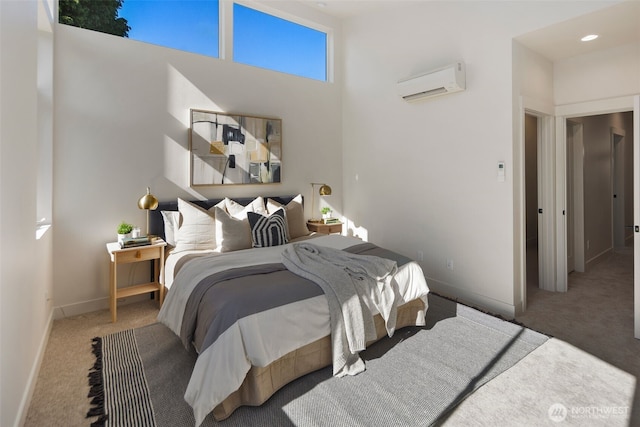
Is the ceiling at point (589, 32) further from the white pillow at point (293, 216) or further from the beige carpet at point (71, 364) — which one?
the beige carpet at point (71, 364)

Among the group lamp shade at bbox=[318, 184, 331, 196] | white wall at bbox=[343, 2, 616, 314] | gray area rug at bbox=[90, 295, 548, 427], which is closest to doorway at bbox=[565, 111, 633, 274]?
white wall at bbox=[343, 2, 616, 314]

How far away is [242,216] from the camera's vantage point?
373 cm

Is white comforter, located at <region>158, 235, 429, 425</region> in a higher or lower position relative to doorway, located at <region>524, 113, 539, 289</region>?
lower

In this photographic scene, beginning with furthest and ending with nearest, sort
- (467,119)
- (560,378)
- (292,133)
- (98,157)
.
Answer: (292,133)
(467,119)
(98,157)
(560,378)

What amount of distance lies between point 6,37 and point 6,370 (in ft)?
5.11

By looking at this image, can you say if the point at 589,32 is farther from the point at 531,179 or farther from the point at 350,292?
the point at 531,179

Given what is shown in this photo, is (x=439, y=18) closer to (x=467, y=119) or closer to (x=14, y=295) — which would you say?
(x=467, y=119)

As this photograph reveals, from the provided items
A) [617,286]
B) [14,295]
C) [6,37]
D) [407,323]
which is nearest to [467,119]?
[407,323]

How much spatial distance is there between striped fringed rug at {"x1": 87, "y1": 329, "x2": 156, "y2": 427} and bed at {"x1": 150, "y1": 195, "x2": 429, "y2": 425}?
33cm

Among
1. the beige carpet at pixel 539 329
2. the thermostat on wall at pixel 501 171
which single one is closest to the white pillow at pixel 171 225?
the beige carpet at pixel 539 329

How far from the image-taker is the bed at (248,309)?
1.87 meters

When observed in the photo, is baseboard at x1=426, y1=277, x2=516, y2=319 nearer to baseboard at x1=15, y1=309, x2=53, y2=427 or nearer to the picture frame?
the picture frame

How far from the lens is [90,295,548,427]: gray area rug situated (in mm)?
1888

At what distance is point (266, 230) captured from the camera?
3.50m
